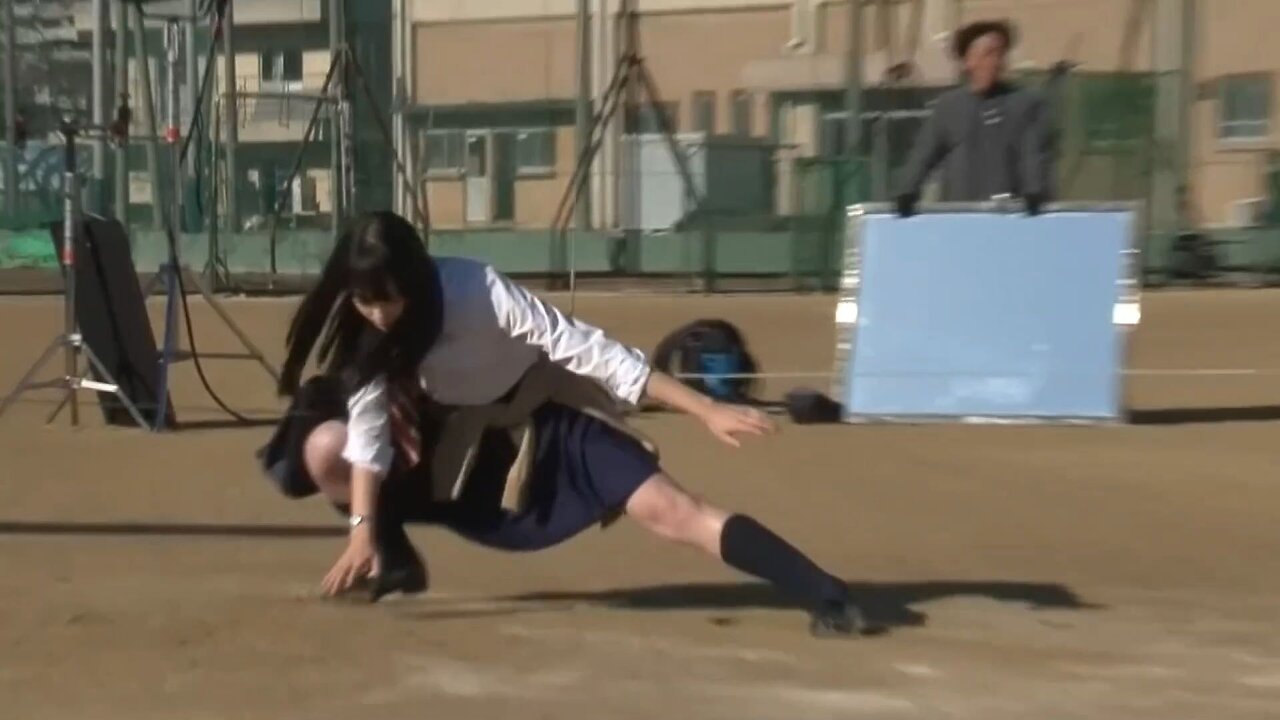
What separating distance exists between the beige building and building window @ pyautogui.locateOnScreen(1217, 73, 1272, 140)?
0.04m

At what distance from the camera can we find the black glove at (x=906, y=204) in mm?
9922

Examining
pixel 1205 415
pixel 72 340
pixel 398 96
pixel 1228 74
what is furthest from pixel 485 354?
pixel 1228 74

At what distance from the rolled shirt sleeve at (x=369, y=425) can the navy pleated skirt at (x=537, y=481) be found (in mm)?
111

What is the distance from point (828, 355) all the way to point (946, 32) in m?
16.4

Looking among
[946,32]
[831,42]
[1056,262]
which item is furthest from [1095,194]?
[1056,262]

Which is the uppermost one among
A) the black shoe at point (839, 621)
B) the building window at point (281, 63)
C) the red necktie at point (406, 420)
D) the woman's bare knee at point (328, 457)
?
the building window at point (281, 63)

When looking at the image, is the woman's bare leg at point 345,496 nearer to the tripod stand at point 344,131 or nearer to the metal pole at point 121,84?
the metal pole at point 121,84

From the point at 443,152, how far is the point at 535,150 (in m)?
1.25

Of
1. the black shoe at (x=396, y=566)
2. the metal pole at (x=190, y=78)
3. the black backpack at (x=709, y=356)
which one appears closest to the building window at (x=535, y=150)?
the metal pole at (x=190, y=78)

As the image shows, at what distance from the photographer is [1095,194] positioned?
2306cm

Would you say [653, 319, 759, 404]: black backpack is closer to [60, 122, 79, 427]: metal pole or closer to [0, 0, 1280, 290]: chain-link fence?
[60, 122, 79, 427]: metal pole

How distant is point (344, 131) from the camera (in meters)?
24.8

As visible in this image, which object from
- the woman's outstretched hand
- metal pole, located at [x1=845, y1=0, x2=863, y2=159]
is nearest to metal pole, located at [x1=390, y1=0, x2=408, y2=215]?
metal pole, located at [x1=845, y1=0, x2=863, y2=159]

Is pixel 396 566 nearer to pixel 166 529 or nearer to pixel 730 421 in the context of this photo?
pixel 730 421
